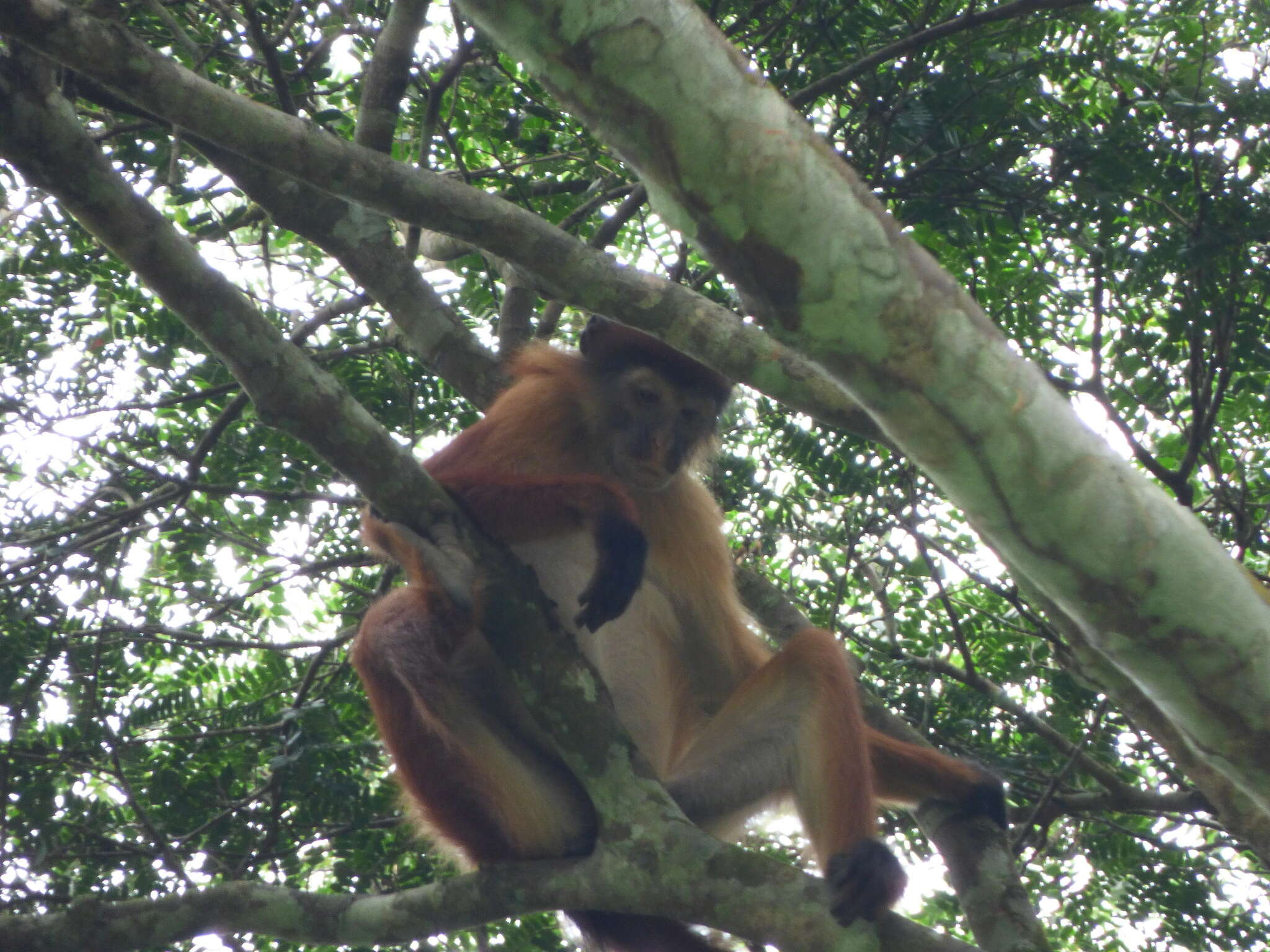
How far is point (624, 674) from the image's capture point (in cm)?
554

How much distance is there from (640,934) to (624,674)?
49.4 inches

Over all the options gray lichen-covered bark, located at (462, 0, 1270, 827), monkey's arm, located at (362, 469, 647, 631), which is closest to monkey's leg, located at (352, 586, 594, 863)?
monkey's arm, located at (362, 469, 647, 631)

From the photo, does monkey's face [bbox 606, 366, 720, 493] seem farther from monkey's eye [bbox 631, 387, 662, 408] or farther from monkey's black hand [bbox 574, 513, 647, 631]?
monkey's black hand [bbox 574, 513, 647, 631]

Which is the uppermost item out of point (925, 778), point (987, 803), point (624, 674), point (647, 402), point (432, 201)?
point (647, 402)

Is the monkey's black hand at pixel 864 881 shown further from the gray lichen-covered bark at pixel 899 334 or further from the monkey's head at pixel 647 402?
the monkey's head at pixel 647 402

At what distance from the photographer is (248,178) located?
5055 mm

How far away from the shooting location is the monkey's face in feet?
19.4

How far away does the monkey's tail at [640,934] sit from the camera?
4.59 m

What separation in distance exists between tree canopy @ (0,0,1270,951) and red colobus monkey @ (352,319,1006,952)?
1.26 feet

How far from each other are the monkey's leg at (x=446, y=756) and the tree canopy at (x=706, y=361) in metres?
0.37

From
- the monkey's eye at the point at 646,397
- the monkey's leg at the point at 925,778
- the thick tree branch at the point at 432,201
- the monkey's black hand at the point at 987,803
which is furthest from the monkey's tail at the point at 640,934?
the monkey's eye at the point at 646,397

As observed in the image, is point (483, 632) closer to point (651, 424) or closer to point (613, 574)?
point (613, 574)

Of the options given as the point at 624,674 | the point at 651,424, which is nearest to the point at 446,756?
the point at 624,674

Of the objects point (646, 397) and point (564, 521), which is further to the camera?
point (646, 397)
